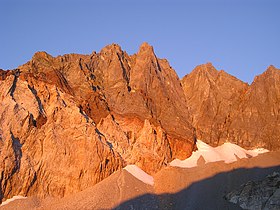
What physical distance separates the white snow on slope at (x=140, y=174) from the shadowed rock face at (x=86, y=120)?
31.0 inches

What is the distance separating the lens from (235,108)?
189ft

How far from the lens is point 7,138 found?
3916 centimetres

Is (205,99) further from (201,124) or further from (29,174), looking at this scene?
(29,174)

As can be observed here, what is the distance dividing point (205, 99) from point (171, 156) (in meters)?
13.7

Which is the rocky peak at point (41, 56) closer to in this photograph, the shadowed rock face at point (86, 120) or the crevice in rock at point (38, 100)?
the shadowed rock face at point (86, 120)

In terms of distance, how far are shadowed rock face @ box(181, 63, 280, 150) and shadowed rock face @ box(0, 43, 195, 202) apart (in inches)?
105

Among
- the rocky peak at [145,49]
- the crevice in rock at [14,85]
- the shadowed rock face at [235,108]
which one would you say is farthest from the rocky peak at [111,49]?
the crevice in rock at [14,85]

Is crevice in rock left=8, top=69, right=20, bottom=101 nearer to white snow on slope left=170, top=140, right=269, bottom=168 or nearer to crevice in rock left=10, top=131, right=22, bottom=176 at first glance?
crevice in rock left=10, top=131, right=22, bottom=176

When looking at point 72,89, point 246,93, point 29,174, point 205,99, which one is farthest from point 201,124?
point 29,174

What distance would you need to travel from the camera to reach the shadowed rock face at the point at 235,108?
54.4 meters

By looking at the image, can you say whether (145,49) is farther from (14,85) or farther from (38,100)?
(14,85)

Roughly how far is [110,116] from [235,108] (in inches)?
757

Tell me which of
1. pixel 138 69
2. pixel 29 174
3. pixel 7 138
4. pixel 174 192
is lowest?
pixel 174 192

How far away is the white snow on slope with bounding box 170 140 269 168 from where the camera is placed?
47284mm
